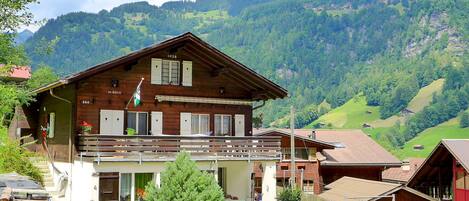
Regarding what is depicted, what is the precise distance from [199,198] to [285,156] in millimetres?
27703

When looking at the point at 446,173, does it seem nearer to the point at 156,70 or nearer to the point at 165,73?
the point at 165,73

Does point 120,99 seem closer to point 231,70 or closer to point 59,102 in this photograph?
point 59,102

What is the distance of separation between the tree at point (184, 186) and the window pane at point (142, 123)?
19.7 feet

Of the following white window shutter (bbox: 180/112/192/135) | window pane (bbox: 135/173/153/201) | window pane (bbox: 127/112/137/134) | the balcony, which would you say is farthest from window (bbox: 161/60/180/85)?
window pane (bbox: 135/173/153/201)

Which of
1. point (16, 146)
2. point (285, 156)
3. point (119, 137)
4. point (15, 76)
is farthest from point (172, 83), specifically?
point (15, 76)

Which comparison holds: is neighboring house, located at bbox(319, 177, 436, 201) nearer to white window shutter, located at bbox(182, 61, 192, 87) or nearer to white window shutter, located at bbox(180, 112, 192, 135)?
white window shutter, located at bbox(180, 112, 192, 135)

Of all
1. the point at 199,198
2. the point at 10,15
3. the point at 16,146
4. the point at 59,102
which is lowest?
the point at 199,198

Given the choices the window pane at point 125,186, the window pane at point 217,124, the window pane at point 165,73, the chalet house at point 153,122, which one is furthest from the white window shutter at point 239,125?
the window pane at point 125,186

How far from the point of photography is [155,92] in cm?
2702

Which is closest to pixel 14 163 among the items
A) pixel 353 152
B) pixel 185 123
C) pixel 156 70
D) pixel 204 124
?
pixel 156 70

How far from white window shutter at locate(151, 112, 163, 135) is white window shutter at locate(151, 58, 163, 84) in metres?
1.40

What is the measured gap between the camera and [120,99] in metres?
26.0

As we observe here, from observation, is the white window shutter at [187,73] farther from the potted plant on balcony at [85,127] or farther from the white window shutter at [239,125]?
the potted plant on balcony at [85,127]

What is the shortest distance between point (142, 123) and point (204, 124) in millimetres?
2903
